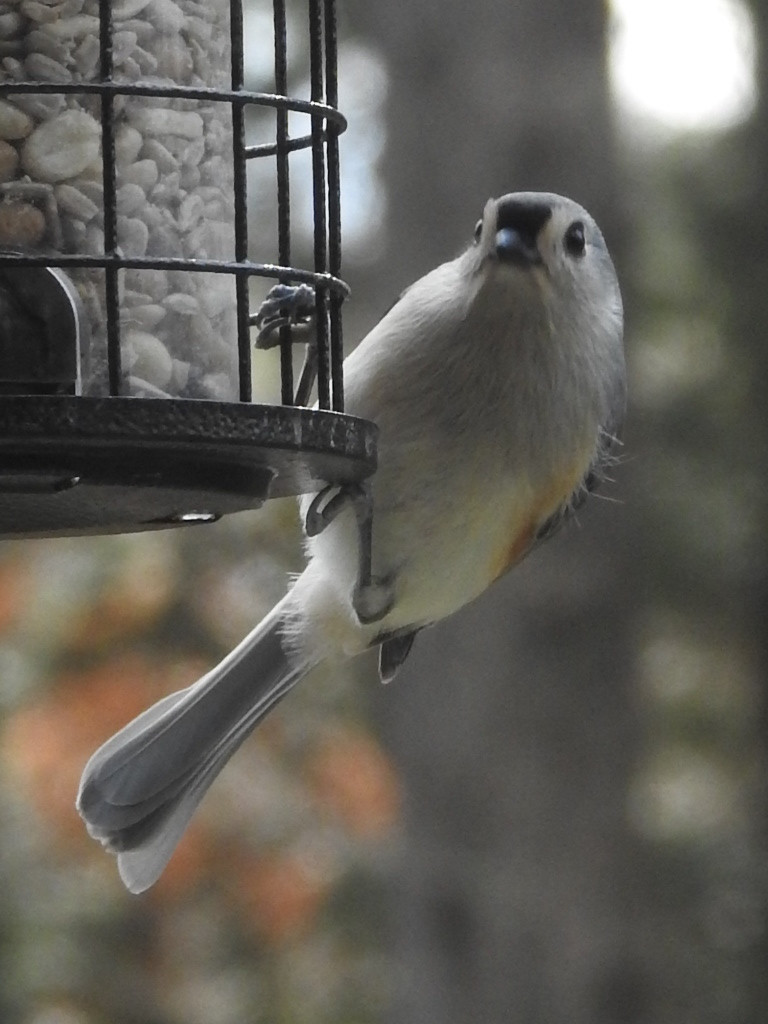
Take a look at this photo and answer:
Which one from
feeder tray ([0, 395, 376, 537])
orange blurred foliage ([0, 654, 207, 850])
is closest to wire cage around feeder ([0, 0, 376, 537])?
feeder tray ([0, 395, 376, 537])

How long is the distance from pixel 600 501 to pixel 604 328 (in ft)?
9.17

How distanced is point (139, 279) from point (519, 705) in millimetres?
4086

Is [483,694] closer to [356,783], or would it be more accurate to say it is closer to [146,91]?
[356,783]

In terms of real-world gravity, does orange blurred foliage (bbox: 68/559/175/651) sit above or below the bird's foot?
below

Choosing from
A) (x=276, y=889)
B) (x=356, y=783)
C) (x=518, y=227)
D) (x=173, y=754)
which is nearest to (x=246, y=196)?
(x=518, y=227)

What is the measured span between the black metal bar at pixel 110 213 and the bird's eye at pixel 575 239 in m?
1.12

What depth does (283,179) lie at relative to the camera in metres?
2.99

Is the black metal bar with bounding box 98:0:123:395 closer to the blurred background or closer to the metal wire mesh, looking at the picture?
the metal wire mesh

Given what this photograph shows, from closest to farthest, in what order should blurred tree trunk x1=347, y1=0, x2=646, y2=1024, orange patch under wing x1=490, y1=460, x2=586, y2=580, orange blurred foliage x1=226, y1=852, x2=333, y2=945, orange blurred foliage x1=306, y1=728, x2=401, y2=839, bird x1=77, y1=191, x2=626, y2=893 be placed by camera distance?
bird x1=77, y1=191, x2=626, y2=893
orange patch under wing x1=490, y1=460, x2=586, y2=580
blurred tree trunk x1=347, y1=0, x2=646, y2=1024
orange blurred foliage x1=306, y1=728, x2=401, y2=839
orange blurred foliage x1=226, y1=852, x2=333, y2=945

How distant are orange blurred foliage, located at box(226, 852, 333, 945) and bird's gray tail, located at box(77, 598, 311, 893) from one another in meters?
4.84

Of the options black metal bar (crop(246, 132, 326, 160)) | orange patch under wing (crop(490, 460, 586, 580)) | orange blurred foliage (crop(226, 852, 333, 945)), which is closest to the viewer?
black metal bar (crop(246, 132, 326, 160))

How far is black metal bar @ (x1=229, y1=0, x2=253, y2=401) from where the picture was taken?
288 cm

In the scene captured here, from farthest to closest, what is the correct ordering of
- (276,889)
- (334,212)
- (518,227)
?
(276,889) → (518,227) → (334,212)

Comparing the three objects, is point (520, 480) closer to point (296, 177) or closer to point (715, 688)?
point (296, 177)
